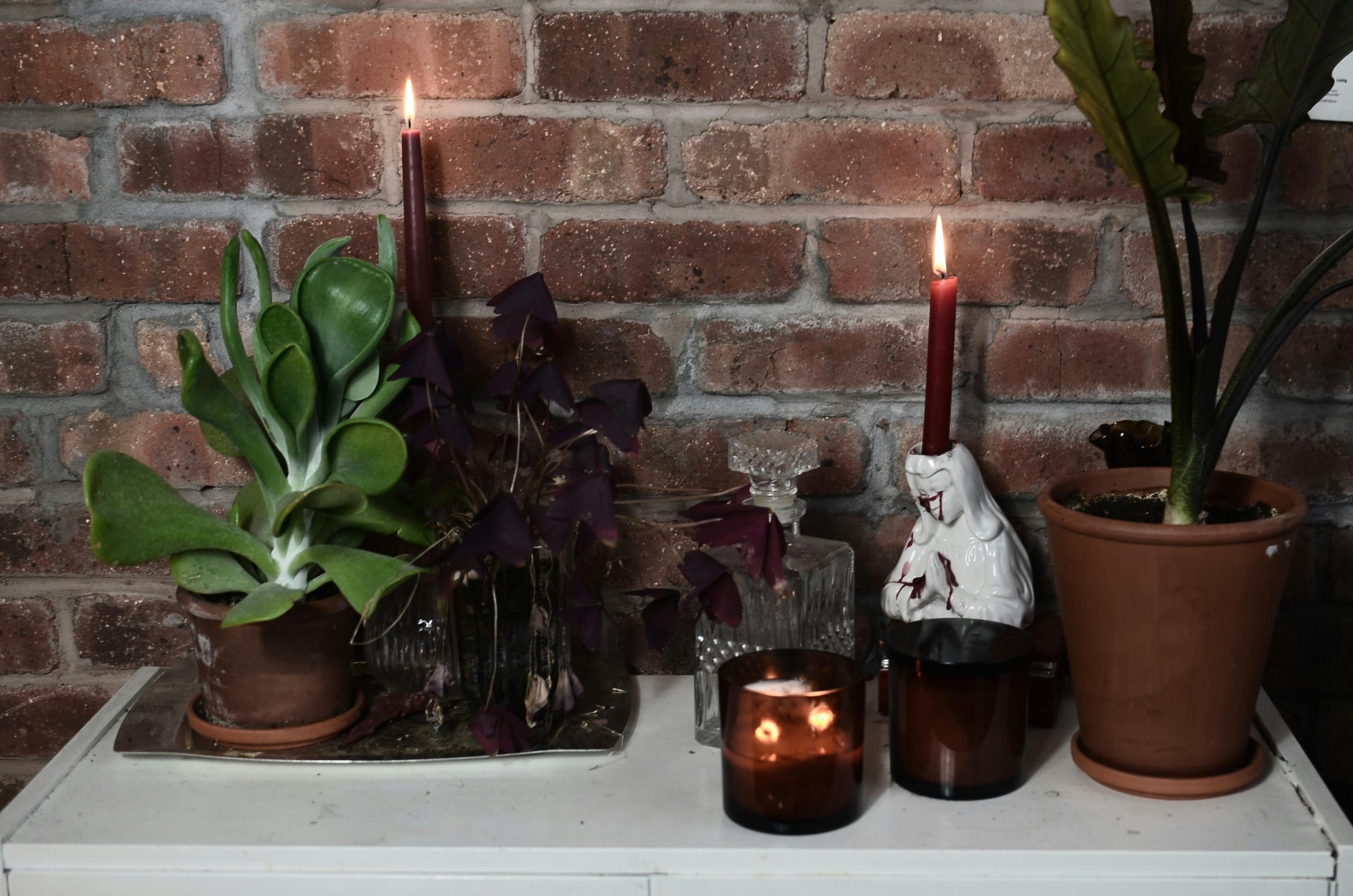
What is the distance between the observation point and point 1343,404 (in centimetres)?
105

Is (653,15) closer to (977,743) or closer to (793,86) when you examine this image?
(793,86)

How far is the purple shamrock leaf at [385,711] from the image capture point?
0.90 metres

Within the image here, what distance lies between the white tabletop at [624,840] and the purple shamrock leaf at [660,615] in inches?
4.2

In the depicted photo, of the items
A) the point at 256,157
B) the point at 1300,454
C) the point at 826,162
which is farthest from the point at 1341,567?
the point at 256,157

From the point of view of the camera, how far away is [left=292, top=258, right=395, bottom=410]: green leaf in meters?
0.88

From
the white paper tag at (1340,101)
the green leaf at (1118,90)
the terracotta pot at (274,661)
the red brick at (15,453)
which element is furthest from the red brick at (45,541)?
the white paper tag at (1340,101)

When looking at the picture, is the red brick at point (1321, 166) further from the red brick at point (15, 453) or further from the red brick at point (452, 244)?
the red brick at point (15, 453)

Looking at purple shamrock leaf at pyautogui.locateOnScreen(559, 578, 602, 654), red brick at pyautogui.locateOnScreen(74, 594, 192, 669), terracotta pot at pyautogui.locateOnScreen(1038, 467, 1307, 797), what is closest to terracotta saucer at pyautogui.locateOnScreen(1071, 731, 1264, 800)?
terracotta pot at pyautogui.locateOnScreen(1038, 467, 1307, 797)

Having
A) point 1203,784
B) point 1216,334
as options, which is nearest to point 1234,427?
point 1216,334

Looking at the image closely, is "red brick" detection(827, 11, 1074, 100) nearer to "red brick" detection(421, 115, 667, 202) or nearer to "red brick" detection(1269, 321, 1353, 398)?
"red brick" detection(421, 115, 667, 202)

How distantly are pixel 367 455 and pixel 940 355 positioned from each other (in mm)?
437

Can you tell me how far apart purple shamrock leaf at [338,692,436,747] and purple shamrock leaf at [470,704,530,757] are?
0.08 metres

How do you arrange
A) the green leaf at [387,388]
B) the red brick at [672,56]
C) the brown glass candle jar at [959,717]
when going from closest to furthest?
the brown glass candle jar at [959,717] → the green leaf at [387,388] → the red brick at [672,56]

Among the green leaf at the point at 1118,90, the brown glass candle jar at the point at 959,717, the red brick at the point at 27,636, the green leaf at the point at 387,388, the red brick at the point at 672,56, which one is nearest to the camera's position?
the green leaf at the point at 1118,90
